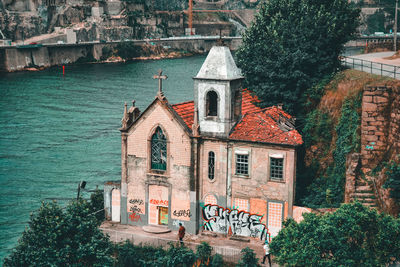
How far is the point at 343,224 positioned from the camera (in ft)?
114

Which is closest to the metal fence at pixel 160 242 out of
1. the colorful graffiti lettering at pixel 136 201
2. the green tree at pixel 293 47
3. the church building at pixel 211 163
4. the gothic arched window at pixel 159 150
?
the church building at pixel 211 163

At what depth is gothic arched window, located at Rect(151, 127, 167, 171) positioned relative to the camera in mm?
48219

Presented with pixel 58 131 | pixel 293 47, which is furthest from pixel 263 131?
pixel 58 131

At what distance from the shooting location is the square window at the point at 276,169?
45406 millimetres

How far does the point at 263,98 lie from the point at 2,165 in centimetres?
4120

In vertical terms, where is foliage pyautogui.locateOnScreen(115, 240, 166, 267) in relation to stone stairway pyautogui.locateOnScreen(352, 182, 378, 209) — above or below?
below

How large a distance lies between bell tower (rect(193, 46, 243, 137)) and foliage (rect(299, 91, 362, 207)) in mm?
10540

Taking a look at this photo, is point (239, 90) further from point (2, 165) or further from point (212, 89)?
point (2, 165)

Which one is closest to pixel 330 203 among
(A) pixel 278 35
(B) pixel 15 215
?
(A) pixel 278 35

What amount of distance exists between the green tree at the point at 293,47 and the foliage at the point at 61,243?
27.8m

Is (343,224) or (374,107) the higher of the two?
(374,107)

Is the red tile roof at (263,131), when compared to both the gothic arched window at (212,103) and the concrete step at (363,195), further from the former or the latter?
the concrete step at (363,195)

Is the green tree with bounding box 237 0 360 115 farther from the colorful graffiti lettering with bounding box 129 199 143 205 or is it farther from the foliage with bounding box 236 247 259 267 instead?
the foliage with bounding box 236 247 259 267

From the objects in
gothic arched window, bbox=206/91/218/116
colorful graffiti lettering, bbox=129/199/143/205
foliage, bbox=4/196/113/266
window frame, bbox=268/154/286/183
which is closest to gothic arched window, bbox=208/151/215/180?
gothic arched window, bbox=206/91/218/116
